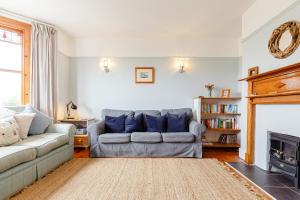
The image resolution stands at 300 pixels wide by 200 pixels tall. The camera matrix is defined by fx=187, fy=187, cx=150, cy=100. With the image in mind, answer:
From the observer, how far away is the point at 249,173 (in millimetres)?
2666

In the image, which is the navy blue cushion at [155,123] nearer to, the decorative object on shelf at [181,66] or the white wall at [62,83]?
the decorative object on shelf at [181,66]

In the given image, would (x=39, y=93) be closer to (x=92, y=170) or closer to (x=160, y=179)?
(x=92, y=170)

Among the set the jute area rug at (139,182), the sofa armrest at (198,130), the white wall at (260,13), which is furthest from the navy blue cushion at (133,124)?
the white wall at (260,13)

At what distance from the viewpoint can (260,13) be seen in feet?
9.27

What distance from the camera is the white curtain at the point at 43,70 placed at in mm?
3506

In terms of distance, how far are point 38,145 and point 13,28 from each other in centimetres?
231

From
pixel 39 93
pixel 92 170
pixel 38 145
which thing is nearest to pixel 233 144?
pixel 92 170

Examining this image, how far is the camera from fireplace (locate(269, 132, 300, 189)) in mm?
2168

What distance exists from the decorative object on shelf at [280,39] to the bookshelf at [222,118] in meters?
1.68

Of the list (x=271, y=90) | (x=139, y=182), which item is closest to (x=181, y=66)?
(x=271, y=90)

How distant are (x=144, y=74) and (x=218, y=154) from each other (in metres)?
2.37

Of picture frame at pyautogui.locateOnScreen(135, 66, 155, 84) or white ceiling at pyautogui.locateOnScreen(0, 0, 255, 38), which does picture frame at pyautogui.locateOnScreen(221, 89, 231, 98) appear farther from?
picture frame at pyautogui.locateOnScreen(135, 66, 155, 84)

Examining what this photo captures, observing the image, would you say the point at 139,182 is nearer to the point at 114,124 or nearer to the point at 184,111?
the point at 114,124

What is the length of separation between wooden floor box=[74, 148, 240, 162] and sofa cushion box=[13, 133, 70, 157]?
2.38 ft
